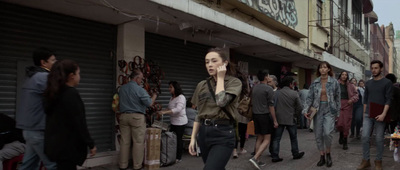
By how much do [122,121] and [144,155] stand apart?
78 centimetres

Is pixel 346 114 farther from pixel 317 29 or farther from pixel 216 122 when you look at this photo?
pixel 317 29

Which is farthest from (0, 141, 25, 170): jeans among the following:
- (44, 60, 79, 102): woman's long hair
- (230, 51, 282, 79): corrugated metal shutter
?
(230, 51, 282, 79): corrugated metal shutter

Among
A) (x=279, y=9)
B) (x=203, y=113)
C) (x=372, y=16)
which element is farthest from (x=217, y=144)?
(x=372, y=16)

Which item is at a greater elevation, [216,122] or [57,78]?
[57,78]

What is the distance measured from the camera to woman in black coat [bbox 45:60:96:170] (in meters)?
2.91

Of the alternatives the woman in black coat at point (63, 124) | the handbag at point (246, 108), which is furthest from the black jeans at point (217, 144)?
the handbag at point (246, 108)

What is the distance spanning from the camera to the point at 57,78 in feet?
9.84

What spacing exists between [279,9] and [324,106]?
6.10 metres

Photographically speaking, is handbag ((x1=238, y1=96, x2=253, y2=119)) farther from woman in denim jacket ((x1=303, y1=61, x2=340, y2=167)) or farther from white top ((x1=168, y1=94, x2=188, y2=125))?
white top ((x1=168, y1=94, x2=188, y2=125))

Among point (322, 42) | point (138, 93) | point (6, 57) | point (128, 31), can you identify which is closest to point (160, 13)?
point (128, 31)

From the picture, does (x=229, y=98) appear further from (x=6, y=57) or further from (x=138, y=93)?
(x=6, y=57)

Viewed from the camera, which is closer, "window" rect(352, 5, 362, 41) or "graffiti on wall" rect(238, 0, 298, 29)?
"graffiti on wall" rect(238, 0, 298, 29)

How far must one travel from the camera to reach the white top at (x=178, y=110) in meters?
6.47

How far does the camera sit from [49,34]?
5.49m
